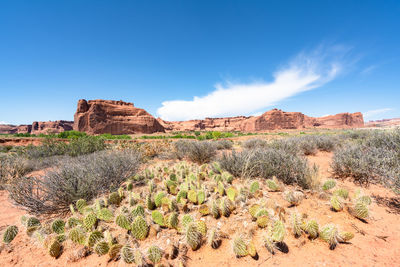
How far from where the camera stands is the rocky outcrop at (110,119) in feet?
176

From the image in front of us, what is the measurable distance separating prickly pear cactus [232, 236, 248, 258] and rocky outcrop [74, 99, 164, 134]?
62.0 meters

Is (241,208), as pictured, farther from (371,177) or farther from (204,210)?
(371,177)

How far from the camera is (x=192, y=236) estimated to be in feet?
5.79

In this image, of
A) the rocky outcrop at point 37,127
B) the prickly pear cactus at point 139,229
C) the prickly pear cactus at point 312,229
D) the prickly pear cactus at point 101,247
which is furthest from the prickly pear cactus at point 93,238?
the rocky outcrop at point 37,127

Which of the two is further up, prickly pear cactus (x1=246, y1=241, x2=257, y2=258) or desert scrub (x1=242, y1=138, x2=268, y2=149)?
desert scrub (x1=242, y1=138, x2=268, y2=149)

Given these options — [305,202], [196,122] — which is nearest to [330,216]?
[305,202]

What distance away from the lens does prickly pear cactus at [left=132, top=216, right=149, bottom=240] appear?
1.95 meters

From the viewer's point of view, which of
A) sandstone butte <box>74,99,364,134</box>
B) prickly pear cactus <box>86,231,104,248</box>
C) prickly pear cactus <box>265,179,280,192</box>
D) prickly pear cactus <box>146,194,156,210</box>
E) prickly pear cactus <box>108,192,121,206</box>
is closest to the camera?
prickly pear cactus <box>86,231,104,248</box>

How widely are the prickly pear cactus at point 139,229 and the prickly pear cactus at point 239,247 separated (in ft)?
3.58

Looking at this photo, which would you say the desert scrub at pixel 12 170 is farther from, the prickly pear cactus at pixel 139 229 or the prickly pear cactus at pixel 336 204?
the prickly pear cactus at pixel 336 204

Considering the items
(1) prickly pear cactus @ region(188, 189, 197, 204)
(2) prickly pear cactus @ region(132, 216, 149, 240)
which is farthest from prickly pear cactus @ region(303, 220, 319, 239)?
(2) prickly pear cactus @ region(132, 216, 149, 240)

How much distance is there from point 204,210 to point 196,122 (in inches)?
3993

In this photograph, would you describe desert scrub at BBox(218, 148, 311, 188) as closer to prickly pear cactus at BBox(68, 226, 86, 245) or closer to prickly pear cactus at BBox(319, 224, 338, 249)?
prickly pear cactus at BBox(319, 224, 338, 249)

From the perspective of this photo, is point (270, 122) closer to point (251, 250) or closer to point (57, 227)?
point (251, 250)
